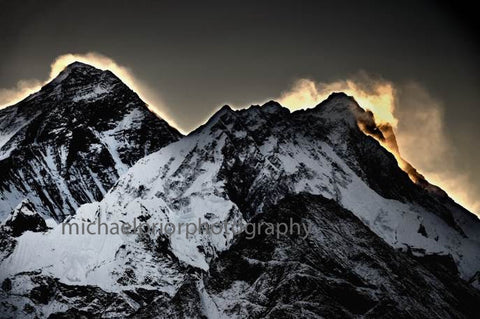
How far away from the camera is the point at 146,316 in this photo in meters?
117

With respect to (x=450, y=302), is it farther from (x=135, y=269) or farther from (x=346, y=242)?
(x=135, y=269)

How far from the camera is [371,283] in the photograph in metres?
111

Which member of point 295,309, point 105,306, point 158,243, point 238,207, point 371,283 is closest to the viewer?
point 295,309

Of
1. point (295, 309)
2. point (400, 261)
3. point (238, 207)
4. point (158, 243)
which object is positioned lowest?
point (295, 309)

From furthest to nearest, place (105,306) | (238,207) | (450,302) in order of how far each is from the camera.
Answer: (238,207) → (105,306) → (450,302)

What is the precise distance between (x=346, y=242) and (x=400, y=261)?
9.67 m

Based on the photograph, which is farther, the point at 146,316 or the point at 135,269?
the point at 135,269

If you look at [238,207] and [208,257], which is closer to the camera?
[208,257]

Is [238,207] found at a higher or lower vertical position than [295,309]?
higher

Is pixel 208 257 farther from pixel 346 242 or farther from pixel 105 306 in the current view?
pixel 346 242

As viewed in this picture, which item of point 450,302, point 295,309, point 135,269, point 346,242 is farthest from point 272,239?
point 135,269

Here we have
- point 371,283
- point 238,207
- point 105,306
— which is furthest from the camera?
point 238,207

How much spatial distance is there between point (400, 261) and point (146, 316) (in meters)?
40.0

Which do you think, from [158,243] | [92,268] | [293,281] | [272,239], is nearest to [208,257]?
[158,243]
